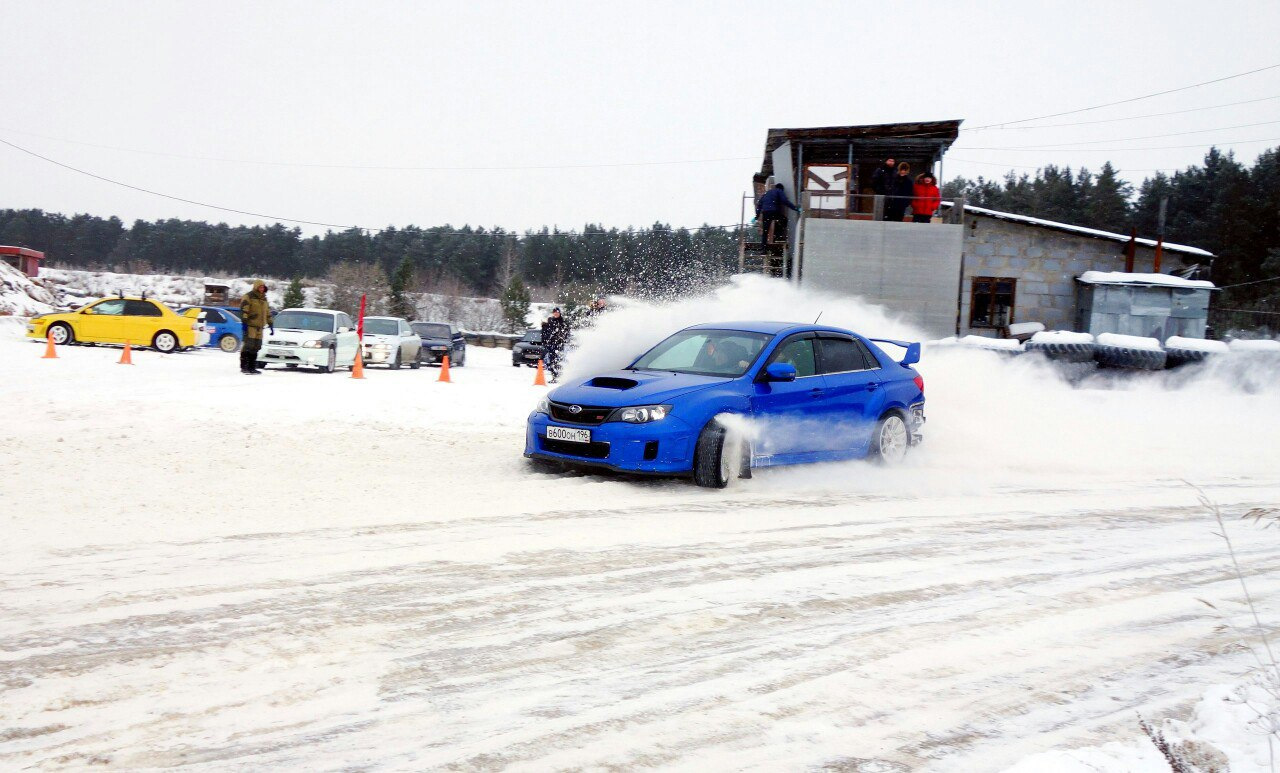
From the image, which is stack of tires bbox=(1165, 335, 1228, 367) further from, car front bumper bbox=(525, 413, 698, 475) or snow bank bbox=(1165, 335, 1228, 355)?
car front bumper bbox=(525, 413, 698, 475)

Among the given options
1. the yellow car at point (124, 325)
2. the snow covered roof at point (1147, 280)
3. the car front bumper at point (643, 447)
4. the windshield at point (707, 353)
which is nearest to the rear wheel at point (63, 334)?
the yellow car at point (124, 325)

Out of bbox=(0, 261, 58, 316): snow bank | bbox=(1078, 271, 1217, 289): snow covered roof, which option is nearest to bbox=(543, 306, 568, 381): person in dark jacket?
bbox=(1078, 271, 1217, 289): snow covered roof

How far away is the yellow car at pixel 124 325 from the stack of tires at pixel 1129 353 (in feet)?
77.2

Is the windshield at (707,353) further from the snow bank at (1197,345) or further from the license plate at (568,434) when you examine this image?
the snow bank at (1197,345)

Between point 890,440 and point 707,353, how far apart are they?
7.23 ft

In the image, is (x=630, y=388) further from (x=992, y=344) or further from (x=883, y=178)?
(x=883, y=178)

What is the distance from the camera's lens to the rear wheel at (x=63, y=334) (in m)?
26.0

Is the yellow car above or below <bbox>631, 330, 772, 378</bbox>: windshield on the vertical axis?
below

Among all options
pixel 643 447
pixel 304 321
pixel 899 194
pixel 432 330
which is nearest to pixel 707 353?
pixel 643 447

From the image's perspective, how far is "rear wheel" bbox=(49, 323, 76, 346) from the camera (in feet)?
85.4

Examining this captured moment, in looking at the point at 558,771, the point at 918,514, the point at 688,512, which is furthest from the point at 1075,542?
the point at 558,771

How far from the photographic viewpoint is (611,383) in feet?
27.5

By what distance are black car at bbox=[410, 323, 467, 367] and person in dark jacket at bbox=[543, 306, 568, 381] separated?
9.81 m

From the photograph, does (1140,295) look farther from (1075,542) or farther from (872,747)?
(872,747)
